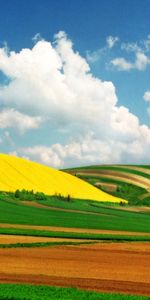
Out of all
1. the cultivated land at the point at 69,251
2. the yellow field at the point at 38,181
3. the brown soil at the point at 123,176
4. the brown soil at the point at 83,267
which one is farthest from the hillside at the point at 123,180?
the brown soil at the point at 83,267

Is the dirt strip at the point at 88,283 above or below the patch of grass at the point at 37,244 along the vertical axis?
below

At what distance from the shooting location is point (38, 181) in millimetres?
109625

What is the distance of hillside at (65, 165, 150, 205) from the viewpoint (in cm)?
13250

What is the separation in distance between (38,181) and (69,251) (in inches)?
2695

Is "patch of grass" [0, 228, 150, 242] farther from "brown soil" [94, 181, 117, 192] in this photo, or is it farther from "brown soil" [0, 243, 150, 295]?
"brown soil" [94, 181, 117, 192]

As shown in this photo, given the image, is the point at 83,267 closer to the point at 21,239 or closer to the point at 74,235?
the point at 21,239

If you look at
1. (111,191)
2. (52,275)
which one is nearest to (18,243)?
(52,275)

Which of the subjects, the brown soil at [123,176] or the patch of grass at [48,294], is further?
the brown soil at [123,176]

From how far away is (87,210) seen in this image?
90938 mm

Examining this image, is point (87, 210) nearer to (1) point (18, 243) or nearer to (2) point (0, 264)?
(1) point (18, 243)

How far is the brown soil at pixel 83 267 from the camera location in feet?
84.2

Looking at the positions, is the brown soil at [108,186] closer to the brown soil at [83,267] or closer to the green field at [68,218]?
the green field at [68,218]

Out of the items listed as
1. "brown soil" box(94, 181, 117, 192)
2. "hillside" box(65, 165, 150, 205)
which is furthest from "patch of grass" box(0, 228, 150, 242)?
"brown soil" box(94, 181, 117, 192)

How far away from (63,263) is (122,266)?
362cm
